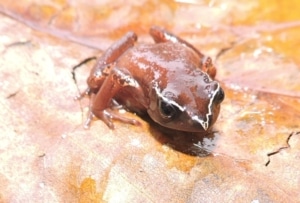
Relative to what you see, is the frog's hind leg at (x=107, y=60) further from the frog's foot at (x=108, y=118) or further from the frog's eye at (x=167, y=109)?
the frog's eye at (x=167, y=109)

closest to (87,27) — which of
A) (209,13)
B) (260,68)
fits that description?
(209,13)

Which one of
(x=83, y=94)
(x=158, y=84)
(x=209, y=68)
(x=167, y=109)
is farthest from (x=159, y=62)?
(x=83, y=94)

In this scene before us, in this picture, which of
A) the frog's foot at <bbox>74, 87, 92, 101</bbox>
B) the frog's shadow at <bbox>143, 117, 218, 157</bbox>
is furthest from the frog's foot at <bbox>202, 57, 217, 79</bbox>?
the frog's foot at <bbox>74, 87, 92, 101</bbox>

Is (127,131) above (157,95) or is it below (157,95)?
below

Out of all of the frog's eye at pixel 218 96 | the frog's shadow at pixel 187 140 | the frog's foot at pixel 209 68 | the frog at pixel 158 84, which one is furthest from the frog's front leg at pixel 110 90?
the frog's eye at pixel 218 96

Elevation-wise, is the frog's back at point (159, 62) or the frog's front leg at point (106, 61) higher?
the frog's back at point (159, 62)

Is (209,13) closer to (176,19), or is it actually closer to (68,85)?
(176,19)

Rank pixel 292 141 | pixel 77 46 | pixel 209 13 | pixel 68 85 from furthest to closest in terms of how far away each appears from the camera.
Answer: pixel 209 13
pixel 77 46
pixel 68 85
pixel 292 141

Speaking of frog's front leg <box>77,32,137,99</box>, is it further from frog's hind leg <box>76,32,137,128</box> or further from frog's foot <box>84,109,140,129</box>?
frog's foot <box>84,109,140,129</box>
